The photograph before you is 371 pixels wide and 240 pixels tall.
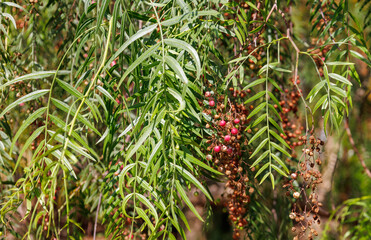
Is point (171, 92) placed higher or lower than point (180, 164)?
higher

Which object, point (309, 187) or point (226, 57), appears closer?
point (309, 187)

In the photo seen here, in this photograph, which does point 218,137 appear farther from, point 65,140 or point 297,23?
point 297,23

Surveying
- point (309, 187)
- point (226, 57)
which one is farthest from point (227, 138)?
point (226, 57)

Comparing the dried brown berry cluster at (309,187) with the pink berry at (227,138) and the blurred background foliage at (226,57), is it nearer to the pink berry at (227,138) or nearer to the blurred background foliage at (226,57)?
the blurred background foliage at (226,57)

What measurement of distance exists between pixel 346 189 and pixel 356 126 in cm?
51

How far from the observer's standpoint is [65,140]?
53cm

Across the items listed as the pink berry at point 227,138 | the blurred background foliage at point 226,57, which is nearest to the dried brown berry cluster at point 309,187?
the blurred background foliage at point 226,57

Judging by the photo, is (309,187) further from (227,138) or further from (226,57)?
(226,57)

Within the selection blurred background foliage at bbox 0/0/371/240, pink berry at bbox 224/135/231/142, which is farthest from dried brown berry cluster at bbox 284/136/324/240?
pink berry at bbox 224/135/231/142

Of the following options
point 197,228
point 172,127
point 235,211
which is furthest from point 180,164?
point 197,228

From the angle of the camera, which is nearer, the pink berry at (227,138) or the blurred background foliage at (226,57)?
the pink berry at (227,138)

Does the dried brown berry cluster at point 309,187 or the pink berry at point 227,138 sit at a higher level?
the pink berry at point 227,138

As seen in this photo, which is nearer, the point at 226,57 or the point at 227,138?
the point at 227,138

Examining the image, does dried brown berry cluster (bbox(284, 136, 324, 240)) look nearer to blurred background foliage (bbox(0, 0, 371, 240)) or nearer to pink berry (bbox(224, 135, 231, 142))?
blurred background foliage (bbox(0, 0, 371, 240))
